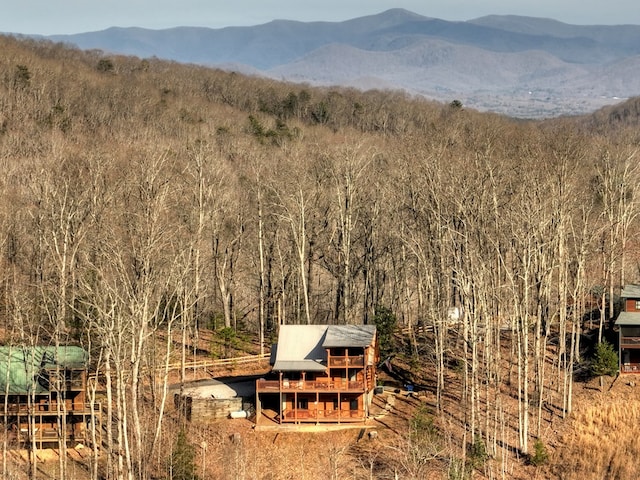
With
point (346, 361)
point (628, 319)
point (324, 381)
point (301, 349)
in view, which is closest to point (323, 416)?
point (324, 381)

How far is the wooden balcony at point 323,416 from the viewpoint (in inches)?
1909

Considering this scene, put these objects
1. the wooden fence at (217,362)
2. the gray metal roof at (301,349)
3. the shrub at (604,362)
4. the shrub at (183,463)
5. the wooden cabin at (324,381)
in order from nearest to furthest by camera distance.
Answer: the shrub at (183,463) < the wooden cabin at (324,381) < the gray metal roof at (301,349) < the shrub at (604,362) < the wooden fence at (217,362)

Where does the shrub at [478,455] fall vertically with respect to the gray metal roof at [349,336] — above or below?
below

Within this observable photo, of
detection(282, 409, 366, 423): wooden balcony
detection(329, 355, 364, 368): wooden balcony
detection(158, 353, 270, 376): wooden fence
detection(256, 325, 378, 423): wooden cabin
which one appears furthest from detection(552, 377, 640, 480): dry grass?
detection(158, 353, 270, 376): wooden fence

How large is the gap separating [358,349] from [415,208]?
14545mm

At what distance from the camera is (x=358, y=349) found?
4909cm

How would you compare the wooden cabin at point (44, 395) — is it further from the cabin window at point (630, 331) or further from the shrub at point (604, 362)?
the cabin window at point (630, 331)

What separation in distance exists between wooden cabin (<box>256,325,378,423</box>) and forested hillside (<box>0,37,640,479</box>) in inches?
148

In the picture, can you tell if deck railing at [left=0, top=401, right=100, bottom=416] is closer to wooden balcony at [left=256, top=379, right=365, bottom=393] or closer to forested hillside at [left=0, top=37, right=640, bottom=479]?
forested hillside at [left=0, top=37, right=640, bottom=479]

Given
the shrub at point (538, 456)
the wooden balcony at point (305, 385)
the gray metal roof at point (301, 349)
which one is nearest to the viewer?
the shrub at point (538, 456)

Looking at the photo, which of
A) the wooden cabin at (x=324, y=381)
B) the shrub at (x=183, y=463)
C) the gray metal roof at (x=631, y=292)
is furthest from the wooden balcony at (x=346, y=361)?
the gray metal roof at (x=631, y=292)

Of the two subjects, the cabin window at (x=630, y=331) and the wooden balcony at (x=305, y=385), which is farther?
the cabin window at (x=630, y=331)

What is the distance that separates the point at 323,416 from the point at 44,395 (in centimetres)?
1292

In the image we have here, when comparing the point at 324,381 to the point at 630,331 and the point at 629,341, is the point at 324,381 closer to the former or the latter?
the point at 629,341
